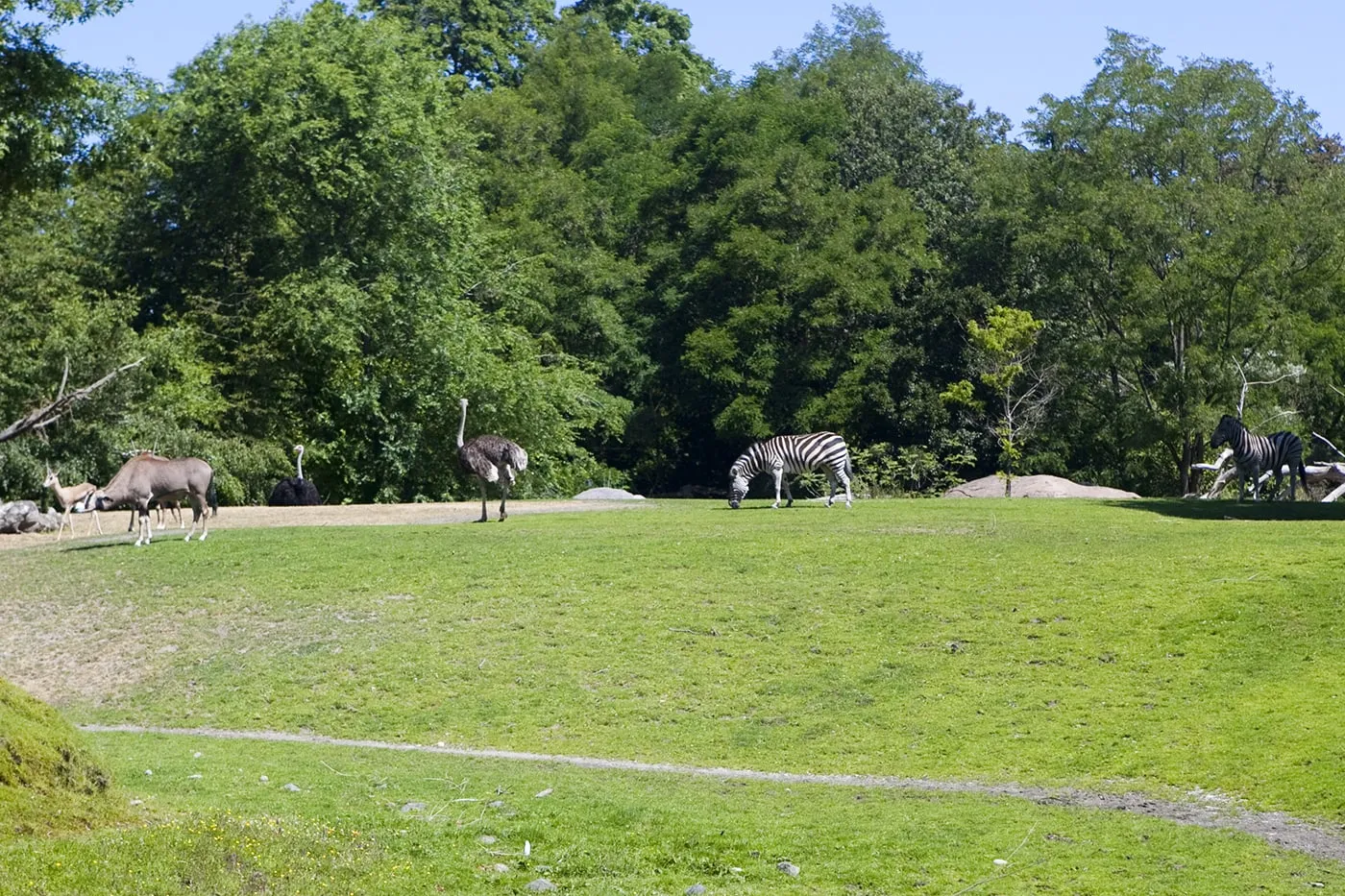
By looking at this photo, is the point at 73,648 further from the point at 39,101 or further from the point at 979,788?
the point at 979,788

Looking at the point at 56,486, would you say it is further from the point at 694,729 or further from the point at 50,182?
the point at 694,729

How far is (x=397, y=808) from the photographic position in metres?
13.4

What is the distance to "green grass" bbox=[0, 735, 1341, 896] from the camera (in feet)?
32.9

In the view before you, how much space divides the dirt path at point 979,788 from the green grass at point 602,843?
0.40m

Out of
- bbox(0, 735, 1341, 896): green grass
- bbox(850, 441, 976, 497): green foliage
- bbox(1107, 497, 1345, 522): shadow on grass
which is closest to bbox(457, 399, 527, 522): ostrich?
bbox(1107, 497, 1345, 522): shadow on grass

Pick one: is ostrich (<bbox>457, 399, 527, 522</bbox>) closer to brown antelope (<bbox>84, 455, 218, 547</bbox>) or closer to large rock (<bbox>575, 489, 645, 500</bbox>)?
brown antelope (<bbox>84, 455, 218, 547</bbox>)

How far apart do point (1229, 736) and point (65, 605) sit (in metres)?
17.3

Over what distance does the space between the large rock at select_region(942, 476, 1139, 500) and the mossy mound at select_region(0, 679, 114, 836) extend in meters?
34.4

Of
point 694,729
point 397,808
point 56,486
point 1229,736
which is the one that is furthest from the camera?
point 56,486

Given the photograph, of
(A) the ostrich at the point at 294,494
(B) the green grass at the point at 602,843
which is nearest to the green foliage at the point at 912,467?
(A) the ostrich at the point at 294,494

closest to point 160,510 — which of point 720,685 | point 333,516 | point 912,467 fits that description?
point 333,516

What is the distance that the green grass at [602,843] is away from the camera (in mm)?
10039

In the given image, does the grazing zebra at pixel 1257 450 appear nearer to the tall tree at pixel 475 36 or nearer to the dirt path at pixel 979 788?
the dirt path at pixel 979 788

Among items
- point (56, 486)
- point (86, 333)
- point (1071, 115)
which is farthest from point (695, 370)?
point (56, 486)
